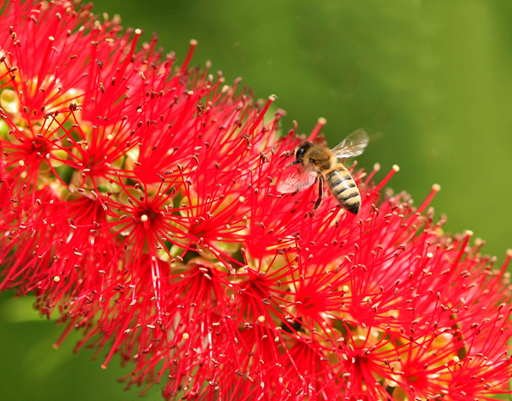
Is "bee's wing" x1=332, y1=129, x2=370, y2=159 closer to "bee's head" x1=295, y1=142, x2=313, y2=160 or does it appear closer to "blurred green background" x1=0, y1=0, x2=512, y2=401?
"bee's head" x1=295, y1=142, x2=313, y2=160

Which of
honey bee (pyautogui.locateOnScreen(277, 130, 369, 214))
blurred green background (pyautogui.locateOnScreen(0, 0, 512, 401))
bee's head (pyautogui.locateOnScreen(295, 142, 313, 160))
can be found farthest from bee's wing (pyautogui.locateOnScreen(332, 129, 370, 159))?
blurred green background (pyautogui.locateOnScreen(0, 0, 512, 401))

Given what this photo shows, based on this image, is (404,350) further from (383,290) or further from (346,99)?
(346,99)

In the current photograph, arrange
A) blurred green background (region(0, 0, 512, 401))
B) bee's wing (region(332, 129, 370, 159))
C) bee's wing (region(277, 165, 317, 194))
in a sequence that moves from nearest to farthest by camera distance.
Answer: bee's wing (region(277, 165, 317, 194)), bee's wing (region(332, 129, 370, 159)), blurred green background (region(0, 0, 512, 401))

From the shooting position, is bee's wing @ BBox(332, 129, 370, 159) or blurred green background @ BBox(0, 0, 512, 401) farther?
blurred green background @ BBox(0, 0, 512, 401)

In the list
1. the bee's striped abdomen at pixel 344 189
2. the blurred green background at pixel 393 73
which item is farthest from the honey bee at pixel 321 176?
the blurred green background at pixel 393 73

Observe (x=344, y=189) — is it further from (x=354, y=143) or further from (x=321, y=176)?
(x=354, y=143)

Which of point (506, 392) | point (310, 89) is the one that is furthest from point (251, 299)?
point (310, 89)

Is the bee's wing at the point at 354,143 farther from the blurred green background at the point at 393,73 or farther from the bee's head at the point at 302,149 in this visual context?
the blurred green background at the point at 393,73
